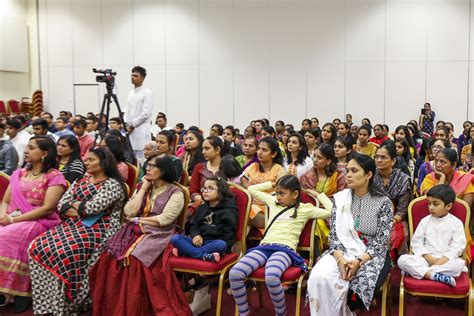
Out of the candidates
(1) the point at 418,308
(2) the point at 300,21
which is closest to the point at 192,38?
(2) the point at 300,21

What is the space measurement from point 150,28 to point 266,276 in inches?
421

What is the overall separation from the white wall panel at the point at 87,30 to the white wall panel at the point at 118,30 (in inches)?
6.9

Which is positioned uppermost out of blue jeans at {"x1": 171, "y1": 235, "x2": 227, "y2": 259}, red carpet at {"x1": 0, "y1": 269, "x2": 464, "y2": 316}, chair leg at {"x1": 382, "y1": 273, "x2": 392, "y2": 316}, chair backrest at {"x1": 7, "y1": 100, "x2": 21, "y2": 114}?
chair backrest at {"x1": 7, "y1": 100, "x2": 21, "y2": 114}

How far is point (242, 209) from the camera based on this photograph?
11.0 feet

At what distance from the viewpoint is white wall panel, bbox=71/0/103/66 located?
12586 millimetres

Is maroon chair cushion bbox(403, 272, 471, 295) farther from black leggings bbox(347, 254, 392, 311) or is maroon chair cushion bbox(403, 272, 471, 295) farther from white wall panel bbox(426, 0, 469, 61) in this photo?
white wall panel bbox(426, 0, 469, 61)

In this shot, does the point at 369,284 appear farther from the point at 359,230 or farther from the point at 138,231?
the point at 138,231

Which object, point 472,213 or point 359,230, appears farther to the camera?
point 472,213

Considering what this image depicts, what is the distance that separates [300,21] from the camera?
1199 centimetres

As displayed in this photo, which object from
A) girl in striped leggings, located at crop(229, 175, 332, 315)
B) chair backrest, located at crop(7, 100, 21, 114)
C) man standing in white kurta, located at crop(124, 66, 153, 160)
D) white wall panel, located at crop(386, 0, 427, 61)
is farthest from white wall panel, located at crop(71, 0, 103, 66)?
girl in striped leggings, located at crop(229, 175, 332, 315)

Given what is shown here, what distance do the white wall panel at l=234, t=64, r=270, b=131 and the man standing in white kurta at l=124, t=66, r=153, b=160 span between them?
21.6ft

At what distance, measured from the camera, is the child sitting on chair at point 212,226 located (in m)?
3.09

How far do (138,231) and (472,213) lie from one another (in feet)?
7.42

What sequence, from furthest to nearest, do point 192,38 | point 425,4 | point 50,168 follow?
point 192,38 → point 425,4 → point 50,168
